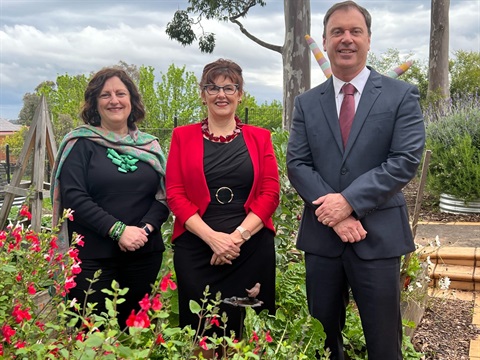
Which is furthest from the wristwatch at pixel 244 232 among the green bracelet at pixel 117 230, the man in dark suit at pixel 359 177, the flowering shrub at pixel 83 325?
the green bracelet at pixel 117 230

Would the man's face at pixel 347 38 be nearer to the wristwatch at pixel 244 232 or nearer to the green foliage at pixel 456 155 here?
the wristwatch at pixel 244 232

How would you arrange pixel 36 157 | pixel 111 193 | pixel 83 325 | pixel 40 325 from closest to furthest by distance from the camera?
pixel 83 325
pixel 40 325
pixel 111 193
pixel 36 157

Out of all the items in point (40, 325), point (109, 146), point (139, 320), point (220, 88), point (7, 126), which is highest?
point (220, 88)

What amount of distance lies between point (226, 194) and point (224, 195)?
1 cm

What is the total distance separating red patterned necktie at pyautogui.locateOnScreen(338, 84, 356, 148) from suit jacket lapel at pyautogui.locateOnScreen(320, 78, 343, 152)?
0.09 ft

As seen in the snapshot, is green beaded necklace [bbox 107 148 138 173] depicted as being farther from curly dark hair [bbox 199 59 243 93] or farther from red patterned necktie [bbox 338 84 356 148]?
red patterned necktie [bbox 338 84 356 148]

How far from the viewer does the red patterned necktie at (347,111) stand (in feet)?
8.39

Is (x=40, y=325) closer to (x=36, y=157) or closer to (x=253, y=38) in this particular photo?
(x=36, y=157)

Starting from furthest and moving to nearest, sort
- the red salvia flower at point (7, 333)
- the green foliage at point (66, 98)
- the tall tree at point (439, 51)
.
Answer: the green foliage at point (66, 98)
the tall tree at point (439, 51)
the red salvia flower at point (7, 333)

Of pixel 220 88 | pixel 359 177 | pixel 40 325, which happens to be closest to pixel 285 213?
pixel 220 88

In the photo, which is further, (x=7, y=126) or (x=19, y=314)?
(x=7, y=126)

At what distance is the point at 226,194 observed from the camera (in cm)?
285

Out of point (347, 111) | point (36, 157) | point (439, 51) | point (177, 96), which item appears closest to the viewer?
point (347, 111)

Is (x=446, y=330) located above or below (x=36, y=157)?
below
